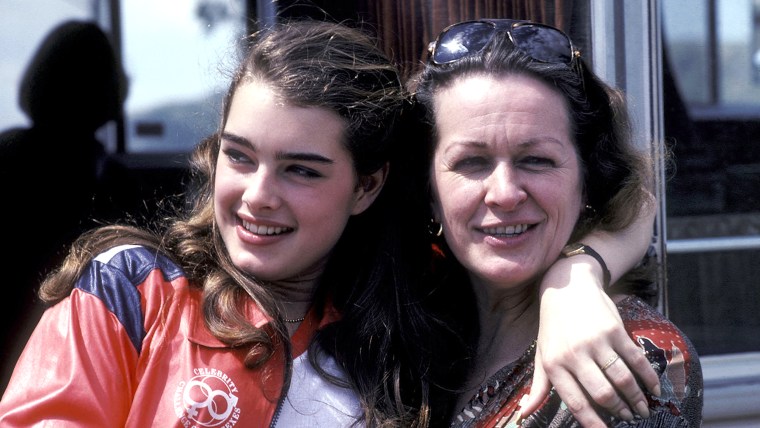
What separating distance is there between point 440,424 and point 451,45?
769 mm

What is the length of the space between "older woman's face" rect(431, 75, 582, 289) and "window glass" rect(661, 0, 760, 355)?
1.26 m

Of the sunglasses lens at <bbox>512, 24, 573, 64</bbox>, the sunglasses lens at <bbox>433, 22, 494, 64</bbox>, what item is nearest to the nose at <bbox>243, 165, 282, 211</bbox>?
the sunglasses lens at <bbox>433, 22, 494, 64</bbox>

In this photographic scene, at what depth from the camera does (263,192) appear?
176cm

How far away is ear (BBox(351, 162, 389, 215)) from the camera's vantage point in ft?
6.41

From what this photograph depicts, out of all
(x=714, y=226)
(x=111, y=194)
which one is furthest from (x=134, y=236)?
(x=714, y=226)

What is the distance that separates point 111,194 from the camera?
3.07 meters

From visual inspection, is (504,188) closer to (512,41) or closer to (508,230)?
(508,230)

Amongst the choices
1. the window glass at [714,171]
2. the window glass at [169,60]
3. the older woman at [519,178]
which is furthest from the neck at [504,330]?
the window glass at [169,60]

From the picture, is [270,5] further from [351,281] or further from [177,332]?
[177,332]

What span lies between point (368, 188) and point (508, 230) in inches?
14.6

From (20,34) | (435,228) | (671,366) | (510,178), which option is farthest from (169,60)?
(671,366)

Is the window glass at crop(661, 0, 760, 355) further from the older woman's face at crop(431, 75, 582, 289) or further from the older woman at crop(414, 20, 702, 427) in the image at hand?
the older woman's face at crop(431, 75, 582, 289)

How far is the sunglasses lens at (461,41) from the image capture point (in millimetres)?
1848

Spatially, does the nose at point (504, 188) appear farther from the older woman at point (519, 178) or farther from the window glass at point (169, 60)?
the window glass at point (169, 60)
